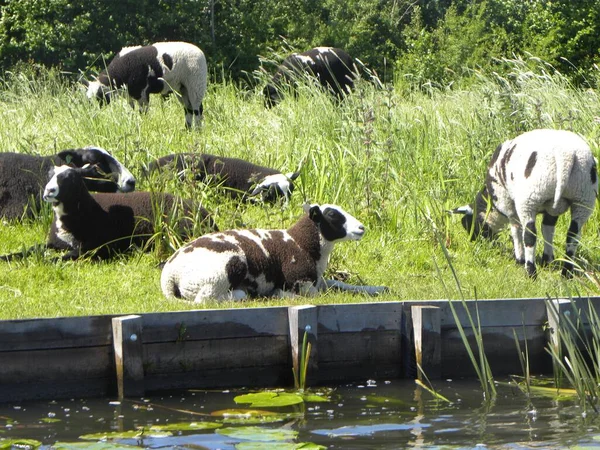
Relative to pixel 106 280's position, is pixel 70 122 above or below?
above

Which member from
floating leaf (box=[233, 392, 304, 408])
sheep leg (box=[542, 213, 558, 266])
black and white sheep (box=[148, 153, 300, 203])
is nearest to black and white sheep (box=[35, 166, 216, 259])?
black and white sheep (box=[148, 153, 300, 203])

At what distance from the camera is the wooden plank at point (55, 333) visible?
27.2 ft

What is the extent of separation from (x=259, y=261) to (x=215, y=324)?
137 centimetres

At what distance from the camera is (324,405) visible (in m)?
8.36

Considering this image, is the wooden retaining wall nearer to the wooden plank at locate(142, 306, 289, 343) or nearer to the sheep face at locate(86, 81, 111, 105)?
the wooden plank at locate(142, 306, 289, 343)

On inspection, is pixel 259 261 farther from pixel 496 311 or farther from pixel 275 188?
pixel 275 188

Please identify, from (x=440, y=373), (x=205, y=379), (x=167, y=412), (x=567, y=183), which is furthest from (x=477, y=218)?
(x=167, y=412)

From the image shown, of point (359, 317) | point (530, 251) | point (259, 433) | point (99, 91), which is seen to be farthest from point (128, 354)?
point (99, 91)

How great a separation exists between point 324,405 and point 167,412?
1.17 meters

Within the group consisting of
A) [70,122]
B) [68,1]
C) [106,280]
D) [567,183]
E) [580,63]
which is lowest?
[106,280]

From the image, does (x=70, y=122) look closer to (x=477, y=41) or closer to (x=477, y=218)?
(x=477, y=218)

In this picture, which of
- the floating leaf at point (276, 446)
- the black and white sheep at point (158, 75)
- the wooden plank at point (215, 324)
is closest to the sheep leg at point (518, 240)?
the wooden plank at point (215, 324)

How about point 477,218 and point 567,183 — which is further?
point 477,218

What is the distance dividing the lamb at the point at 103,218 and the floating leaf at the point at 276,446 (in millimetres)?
5023
